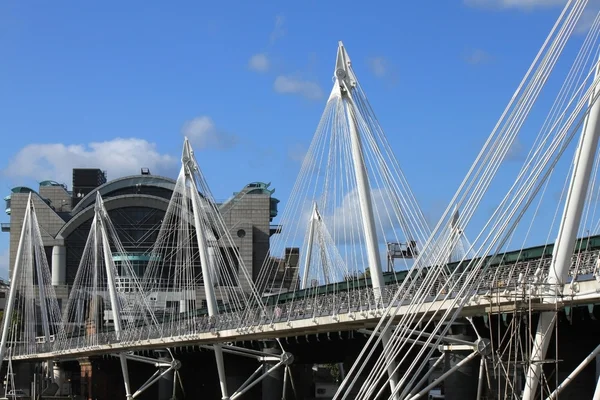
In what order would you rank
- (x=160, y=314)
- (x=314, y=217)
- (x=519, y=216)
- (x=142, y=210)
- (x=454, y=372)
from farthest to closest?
1. (x=142, y=210)
2. (x=160, y=314)
3. (x=314, y=217)
4. (x=454, y=372)
5. (x=519, y=216)

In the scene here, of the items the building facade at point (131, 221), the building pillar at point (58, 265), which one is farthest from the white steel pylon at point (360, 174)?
the building pillar at point (58, 265)

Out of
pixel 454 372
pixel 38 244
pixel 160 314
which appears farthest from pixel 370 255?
pixel 160 314

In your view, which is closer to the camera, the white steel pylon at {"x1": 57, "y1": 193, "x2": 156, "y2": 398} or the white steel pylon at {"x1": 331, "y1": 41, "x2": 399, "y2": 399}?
the white steel pylon at {"x1": 331, "y1": 41, "x2": 399, "y2": 399}

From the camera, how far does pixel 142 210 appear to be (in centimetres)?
14175

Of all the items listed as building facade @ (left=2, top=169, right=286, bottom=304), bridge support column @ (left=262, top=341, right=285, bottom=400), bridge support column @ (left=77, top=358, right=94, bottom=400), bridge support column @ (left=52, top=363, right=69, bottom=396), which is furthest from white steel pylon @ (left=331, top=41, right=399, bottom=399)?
building facade @ (left=2, top=169, right=286, bottom=304)

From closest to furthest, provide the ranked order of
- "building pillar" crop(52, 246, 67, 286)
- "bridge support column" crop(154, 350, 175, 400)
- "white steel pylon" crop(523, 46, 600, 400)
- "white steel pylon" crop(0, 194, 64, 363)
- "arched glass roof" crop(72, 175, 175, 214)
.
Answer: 1. "white steel pylon" crop(523, 46, 600, 400)
2. "bridge support column" crop(154, 350, 175, 400)
3. "white steel pylon" crop(0, 194, 64, 363)
4. "building pillar" crop(52, 246, 67, 286)
5. "arched glass roof" crop(72, 175, 175, 214)

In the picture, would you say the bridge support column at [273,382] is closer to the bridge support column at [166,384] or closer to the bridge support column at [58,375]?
the bridge support column at [166,384]

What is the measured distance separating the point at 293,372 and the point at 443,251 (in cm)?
3715

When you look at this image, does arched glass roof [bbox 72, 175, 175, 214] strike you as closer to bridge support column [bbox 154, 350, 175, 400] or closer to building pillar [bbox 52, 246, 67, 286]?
building pillar [bbox 52, 246, 67, 286]

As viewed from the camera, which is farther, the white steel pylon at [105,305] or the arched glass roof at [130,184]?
the arched glass roof at [130,184]

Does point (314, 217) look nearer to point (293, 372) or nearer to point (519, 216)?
point (293, 372)

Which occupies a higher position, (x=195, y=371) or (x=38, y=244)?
(x=38, y=244)

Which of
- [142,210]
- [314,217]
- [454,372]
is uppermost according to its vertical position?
[142,210]

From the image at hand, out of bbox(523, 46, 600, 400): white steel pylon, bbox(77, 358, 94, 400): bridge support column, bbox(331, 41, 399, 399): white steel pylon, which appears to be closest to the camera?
bbox(523, 46, 600, 400): white steel pylon
